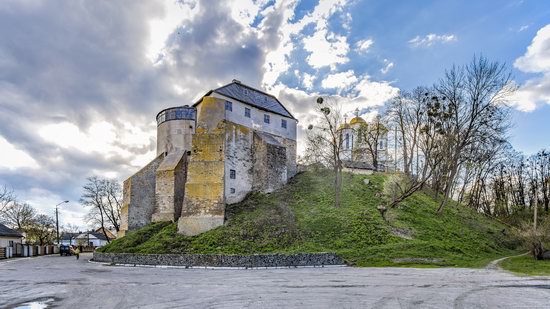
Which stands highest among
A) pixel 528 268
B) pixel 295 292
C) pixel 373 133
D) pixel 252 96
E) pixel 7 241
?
pixel 252 96

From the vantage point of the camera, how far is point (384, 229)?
85.7ft

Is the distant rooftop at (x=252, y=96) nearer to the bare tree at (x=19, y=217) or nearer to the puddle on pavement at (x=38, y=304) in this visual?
the puddle on pavement at (x=38, y=304)

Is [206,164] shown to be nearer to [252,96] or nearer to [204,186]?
[204,186]

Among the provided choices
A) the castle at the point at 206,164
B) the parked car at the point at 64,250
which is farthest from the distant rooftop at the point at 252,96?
the parked car at the point at 64,250

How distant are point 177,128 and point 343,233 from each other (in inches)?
653

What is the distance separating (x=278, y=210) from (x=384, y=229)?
7.73 m

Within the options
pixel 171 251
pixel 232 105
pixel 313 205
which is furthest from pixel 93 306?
pixel 232 105

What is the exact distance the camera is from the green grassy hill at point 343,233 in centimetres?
2300

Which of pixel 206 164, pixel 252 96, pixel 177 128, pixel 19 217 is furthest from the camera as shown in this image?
pixel 19 217

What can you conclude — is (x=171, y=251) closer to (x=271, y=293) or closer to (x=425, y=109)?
(x=271, y=293)

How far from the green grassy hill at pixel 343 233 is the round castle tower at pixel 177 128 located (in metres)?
7.18

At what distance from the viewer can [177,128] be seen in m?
33.3

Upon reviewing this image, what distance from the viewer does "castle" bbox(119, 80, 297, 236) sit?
27.8 meters

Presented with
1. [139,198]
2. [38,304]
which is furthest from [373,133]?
[38,304]
